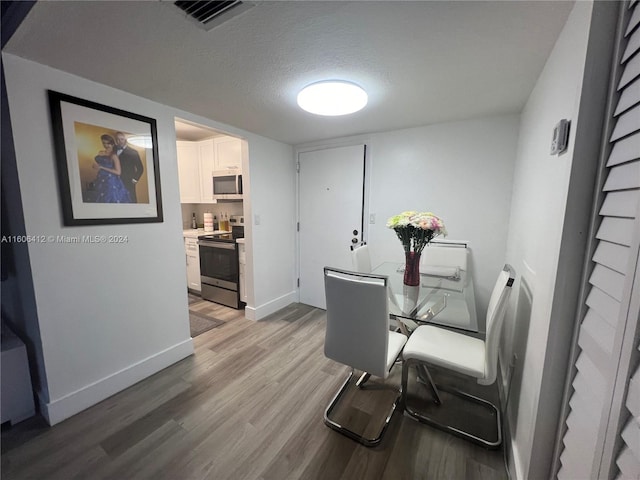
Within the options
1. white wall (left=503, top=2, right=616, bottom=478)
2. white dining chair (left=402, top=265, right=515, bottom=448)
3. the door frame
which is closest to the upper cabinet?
the door frame

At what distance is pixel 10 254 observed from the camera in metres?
1.52

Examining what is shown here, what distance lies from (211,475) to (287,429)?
441mm

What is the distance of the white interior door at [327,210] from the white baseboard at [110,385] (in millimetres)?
1620

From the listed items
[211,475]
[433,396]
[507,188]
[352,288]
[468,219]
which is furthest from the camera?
[468,219]

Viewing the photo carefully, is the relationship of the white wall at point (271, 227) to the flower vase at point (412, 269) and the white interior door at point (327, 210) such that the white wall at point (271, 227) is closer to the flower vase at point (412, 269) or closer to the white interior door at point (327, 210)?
the white interior door at point (327, 210)

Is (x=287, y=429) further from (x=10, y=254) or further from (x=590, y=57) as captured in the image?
(x=590, y=57)

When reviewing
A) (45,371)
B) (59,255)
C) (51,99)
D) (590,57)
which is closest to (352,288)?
(590,57)

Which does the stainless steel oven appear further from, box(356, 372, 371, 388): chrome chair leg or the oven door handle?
box(356, 372, 371, 388): chrome chair leg

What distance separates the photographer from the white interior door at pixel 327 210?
293cm

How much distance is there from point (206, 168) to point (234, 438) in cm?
329

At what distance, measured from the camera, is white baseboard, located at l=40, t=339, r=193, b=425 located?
1.54 m

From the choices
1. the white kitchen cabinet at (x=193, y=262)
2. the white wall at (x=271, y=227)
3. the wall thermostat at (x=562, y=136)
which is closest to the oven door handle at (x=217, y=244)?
the white kitchen cabinet at (x=193, y=262)

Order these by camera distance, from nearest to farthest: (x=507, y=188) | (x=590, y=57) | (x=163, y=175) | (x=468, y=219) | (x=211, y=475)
Answer: (x=590, y=57)
(x=211, y=475)
(x=163, y=175)
(x=507, y=188)
(x=468, y=219)

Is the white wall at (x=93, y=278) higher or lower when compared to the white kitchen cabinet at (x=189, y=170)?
lower
